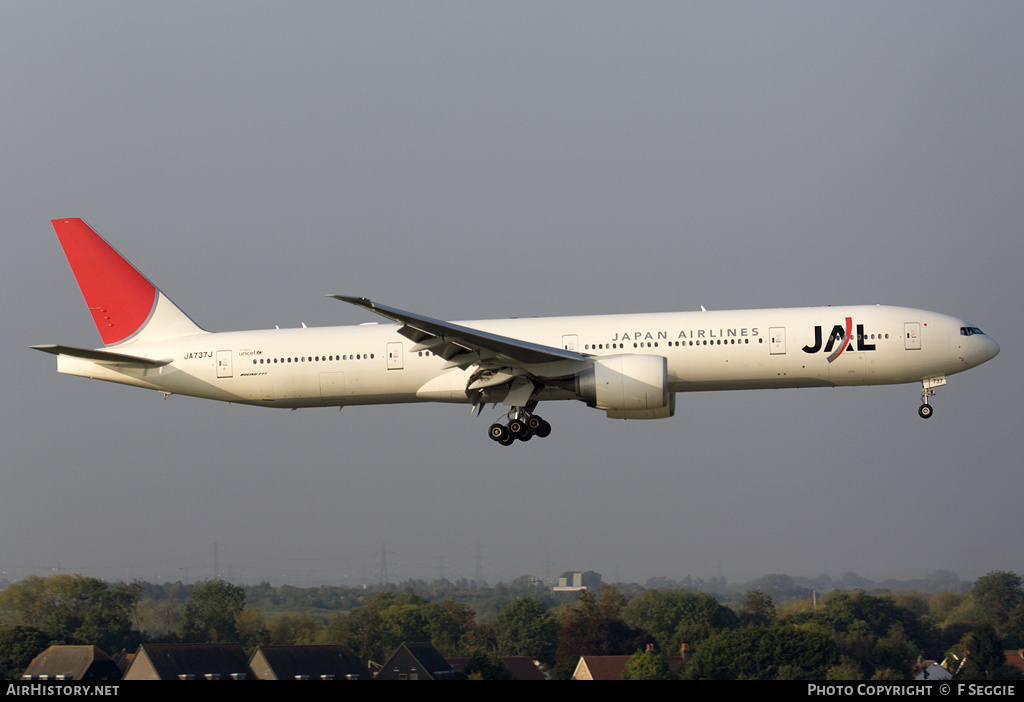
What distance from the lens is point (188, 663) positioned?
45.3m

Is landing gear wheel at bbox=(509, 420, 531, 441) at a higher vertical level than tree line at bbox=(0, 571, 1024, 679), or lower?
higher

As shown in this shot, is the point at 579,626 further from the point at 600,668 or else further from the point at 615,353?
the point at 615,353

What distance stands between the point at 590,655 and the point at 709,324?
2768 cm

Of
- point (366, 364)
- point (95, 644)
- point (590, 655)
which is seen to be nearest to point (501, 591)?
point (590, 655)

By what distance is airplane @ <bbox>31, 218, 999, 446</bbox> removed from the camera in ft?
96.6

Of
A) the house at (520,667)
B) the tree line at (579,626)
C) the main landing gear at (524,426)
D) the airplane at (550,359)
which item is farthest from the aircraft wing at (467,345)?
the house at (520,667)

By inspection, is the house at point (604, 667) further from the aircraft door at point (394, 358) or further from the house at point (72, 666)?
the aircraft door at point (394, 358)

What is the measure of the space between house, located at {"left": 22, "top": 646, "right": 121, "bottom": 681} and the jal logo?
33791mm

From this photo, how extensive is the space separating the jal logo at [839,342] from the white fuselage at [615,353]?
3 cm

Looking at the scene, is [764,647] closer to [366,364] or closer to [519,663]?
[519,663]

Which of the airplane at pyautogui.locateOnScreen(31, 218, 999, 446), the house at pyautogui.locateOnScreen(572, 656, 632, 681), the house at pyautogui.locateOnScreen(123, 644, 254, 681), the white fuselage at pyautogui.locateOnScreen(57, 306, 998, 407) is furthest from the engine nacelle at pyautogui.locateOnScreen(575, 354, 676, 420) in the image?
the house at pyautogui.locateOnScreen(123, 644, 254, 681)

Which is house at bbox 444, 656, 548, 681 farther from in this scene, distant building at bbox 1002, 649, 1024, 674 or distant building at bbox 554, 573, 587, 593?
distant building at bbox 554, 573, 587, 593

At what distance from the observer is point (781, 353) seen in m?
29.5

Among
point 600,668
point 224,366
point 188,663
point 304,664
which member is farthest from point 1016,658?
point 224,366
